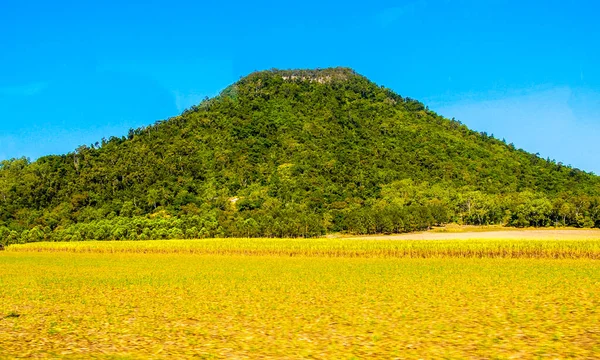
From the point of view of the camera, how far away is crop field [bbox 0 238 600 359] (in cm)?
1195

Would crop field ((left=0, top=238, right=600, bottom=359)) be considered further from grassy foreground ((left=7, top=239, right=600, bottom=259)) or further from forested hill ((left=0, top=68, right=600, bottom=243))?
forested hill ((left=0, top=68, right=600, bottom=243))

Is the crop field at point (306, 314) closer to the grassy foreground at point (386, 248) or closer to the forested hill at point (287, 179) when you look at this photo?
the grassy foreground at point (386, 248)

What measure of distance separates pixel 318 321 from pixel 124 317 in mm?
6963

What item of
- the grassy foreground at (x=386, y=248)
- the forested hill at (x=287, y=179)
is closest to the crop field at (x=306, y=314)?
the grassy foreground at (x=386, y=248)

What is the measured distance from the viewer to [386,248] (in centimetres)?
5356

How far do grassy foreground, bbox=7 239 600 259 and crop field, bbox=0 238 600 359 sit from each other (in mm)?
15523

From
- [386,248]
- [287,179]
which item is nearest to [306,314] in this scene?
[386,248]

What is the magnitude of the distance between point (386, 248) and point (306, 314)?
38.2m

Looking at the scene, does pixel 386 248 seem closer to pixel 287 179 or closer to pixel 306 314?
pixel 306 314

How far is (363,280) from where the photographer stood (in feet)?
89.2

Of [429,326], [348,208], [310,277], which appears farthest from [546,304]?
[348,208]

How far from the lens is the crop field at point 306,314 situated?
39.2ft

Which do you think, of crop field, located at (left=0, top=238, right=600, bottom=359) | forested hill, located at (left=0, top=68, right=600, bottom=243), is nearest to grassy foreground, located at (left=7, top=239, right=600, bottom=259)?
crop field, located at (left=0, top=238, right=600, bottom=359)

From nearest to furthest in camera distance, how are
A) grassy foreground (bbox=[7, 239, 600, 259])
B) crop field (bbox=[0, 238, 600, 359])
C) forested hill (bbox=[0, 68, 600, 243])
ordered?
1. crop field (bbox=[0, 238, 600, 359])
2. grassy foreground (bbox=[7, 239, 600, 259])
3. forested hill (bbox=[0, 68, 600, 243])
